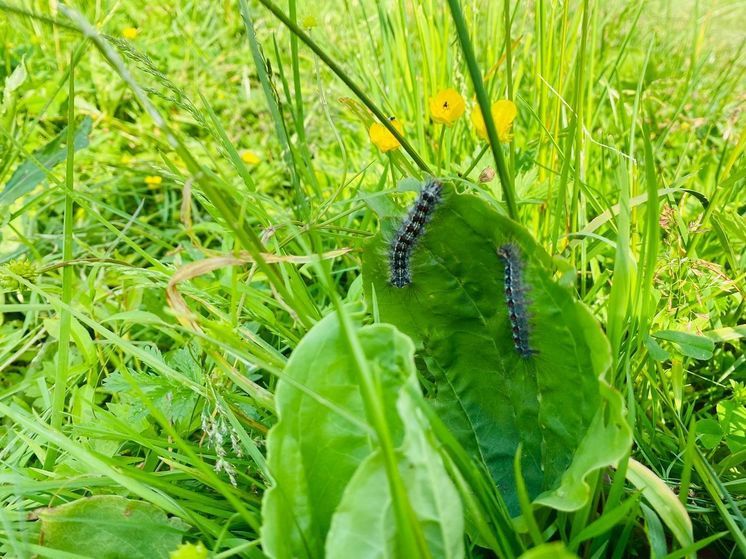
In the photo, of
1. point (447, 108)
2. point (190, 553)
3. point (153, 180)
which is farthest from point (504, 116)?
point (153, 180)

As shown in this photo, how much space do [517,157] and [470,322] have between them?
28.9 inches

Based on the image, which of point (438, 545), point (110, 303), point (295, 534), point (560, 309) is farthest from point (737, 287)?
point (110, 303)

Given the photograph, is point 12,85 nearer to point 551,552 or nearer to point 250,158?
point 250,158

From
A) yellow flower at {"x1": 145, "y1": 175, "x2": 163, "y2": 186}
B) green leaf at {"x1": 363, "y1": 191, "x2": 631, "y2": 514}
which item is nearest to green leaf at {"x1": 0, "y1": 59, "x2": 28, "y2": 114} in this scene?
yellow flower at {"x1": 145, "y1": 175, "x2": 163, "y2": 186}

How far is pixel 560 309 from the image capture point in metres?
0.93

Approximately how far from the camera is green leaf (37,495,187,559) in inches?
39.5

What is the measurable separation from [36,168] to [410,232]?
155cm

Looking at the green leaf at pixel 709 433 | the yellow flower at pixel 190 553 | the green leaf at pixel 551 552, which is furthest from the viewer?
the green leaf at pixel 709 433

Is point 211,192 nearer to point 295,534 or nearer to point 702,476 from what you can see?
point 295,534

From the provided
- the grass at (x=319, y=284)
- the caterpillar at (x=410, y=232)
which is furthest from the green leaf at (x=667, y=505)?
the caterpillar at (x=410, y=232)

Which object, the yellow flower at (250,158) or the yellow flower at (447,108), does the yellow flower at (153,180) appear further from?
the yellow flower at (447,108)

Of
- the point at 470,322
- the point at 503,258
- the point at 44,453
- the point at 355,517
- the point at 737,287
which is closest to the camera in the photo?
the point at 355,517

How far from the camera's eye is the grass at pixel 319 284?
905 mm

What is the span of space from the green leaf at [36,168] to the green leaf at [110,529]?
4.21 feet
